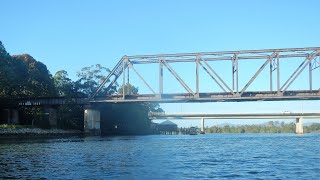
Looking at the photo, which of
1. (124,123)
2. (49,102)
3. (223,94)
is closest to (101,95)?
(49,102)

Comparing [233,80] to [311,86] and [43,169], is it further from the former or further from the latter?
[43,169]

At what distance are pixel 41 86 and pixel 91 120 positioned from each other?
18337mm

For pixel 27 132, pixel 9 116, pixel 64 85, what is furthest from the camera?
pixel 64 85

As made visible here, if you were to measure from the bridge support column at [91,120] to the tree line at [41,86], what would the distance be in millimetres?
6323

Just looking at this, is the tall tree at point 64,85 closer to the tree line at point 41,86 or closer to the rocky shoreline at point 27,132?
the tree line at point 41,86

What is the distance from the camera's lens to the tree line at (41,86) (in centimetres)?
11014

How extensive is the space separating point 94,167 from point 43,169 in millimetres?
3317

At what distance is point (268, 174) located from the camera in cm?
2547

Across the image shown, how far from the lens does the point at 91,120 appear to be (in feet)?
445

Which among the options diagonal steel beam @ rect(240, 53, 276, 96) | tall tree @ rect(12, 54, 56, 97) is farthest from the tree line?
diagonal steel beam @ rect(240, 53, 276, 96)

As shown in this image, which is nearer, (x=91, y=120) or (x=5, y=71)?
(x=5, y=71)

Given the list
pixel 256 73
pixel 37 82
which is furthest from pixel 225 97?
pixel 37 82

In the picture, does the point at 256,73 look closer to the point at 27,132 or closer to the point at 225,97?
the point at 225,97

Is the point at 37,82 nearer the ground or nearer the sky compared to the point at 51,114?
nearer the sky
